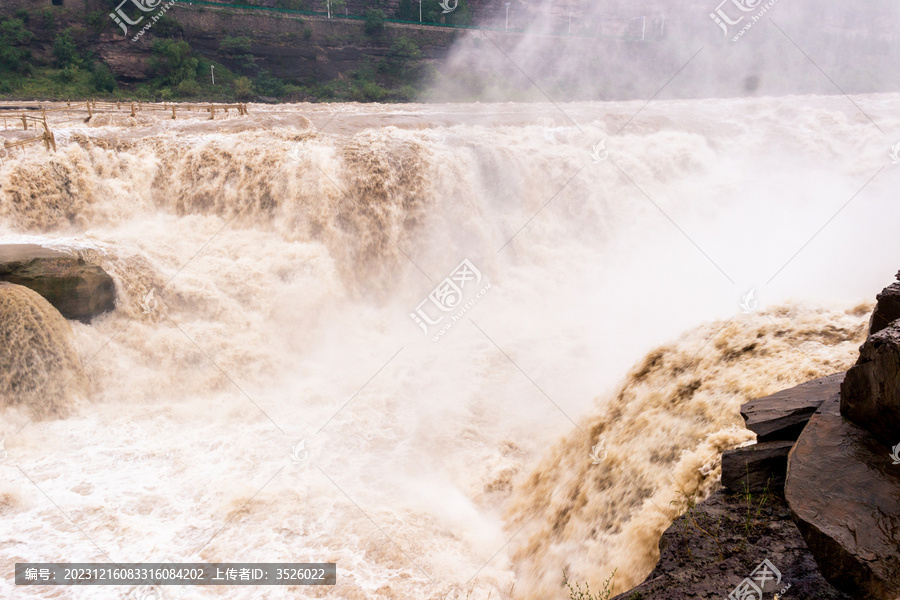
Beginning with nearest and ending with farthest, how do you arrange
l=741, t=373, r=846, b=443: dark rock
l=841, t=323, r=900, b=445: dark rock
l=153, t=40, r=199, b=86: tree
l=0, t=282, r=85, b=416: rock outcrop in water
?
l=841, t=323, r=900, b=445: dark rock < l=741, t=373, r=846, b=443: dark rock < l=0, t=282, r=85, b=416: rock outcrop in water < l=153, t=40, r=199, b=86: tree

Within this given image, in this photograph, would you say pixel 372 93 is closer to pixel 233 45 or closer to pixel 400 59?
pixel 400 59

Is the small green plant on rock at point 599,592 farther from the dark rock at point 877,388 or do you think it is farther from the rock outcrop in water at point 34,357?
the rock outcrop in water at point 34,357

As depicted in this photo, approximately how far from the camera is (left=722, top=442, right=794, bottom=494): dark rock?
11.7 feet

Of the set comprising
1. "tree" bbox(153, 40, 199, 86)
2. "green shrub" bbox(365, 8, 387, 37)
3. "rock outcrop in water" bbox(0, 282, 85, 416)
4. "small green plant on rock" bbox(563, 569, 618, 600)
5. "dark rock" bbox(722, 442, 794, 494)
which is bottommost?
"small green plant on rock" bbox(563, 569, 618, 600)

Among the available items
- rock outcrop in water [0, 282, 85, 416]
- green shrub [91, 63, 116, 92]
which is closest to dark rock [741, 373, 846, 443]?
rock outcrop in water [0, 282, 85, 416]

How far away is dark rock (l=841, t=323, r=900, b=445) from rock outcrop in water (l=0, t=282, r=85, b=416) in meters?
8.78

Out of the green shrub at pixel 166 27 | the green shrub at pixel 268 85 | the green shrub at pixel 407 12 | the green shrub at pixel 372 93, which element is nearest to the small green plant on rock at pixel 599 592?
the green shrub at pixel 268 85

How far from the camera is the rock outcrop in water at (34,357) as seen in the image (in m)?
7.30

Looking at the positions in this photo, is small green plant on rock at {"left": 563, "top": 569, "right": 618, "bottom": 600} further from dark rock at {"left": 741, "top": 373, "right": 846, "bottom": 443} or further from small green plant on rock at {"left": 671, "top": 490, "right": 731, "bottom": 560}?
dark rock at {"left": 741, "top": 373, "right": 846, "bottom": 443}

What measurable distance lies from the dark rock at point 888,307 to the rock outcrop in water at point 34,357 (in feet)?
29.7

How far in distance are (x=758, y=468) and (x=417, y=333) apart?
24.1 ft

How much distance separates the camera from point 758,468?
11.9ft

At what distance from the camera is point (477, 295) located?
458 inches

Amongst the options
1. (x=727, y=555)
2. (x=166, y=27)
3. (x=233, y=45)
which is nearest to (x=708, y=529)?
(x=727, y=555)
